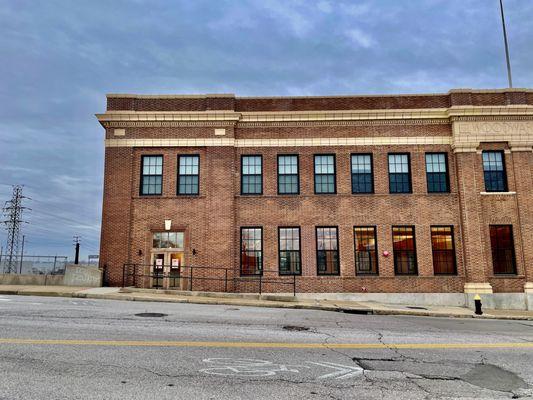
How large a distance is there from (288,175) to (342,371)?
603 inches

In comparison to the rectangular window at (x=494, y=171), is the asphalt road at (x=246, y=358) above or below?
below

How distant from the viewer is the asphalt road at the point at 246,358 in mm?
5906

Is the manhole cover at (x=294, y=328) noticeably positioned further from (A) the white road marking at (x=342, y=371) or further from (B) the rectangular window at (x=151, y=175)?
(B) the rectangular window at (x=151, y=175)

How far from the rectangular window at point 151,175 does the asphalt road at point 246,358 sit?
31.9 feet

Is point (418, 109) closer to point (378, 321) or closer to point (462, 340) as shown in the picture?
point (378, 321)

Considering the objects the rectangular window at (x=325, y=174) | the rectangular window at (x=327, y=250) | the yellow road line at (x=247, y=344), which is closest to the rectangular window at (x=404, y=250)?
the rectangular window at (x=327, y=250)

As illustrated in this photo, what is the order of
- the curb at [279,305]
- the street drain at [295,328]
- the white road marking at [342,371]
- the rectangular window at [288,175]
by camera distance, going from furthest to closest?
the rectangular window at [288,175], the curb at [279,305], the street drain at [295,328], the white road marking at [342,371]

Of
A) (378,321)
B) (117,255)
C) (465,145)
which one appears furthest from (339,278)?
(117,255)

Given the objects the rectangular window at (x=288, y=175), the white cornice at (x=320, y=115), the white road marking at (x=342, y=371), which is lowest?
the white road marking at (x=342, y=371)

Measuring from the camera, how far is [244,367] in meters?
7.03

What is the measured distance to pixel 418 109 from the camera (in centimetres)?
2178

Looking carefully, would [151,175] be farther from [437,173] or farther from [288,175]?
[437,173]

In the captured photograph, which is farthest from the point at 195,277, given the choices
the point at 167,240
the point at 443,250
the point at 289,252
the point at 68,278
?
the point at 443,250

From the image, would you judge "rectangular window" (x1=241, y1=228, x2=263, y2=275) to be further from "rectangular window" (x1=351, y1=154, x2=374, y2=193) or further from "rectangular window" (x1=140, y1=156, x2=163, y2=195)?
"rectangular window" (x1=351, y1=154, x2=374, y2=193)
